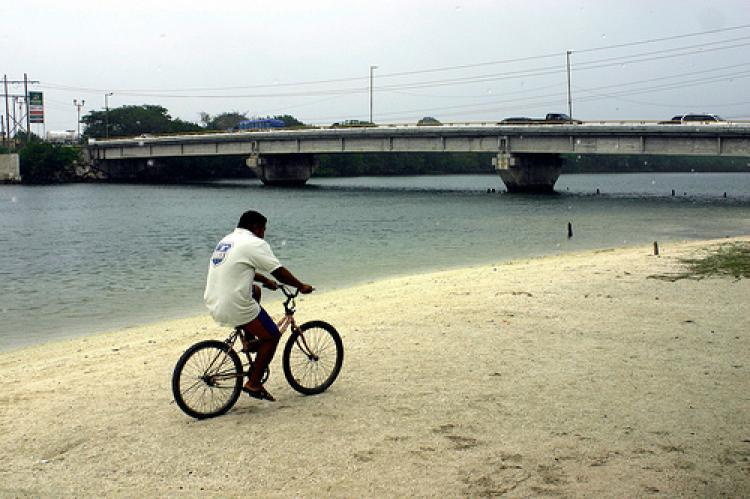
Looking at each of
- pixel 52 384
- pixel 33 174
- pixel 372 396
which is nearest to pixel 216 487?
pixel 372 396

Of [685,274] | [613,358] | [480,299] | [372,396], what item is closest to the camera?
[372,396]

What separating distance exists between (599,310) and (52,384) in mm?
8508

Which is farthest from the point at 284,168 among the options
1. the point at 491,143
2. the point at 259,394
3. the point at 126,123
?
the point at 259,394

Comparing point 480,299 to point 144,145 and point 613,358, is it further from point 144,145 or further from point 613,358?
point 144,145

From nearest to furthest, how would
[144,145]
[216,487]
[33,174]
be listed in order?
[216,487]
[144,145]
[33,174]

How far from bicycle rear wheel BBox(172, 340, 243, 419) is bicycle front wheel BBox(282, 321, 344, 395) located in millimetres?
664

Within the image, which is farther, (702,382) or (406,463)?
(702,382)

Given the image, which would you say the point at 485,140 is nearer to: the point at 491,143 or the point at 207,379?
the point at 491,143

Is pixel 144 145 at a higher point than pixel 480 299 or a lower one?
higher

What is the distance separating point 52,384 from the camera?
32.9 feet

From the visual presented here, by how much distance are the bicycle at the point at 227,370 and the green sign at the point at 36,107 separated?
141658mm

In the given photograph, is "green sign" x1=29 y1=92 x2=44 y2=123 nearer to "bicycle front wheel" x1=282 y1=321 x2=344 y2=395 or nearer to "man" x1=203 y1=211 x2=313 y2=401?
"bicycle front wheel" x1=282 y1=321 x2=344 y2=395

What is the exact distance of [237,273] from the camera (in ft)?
25.3

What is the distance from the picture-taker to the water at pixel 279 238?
21.4 m
